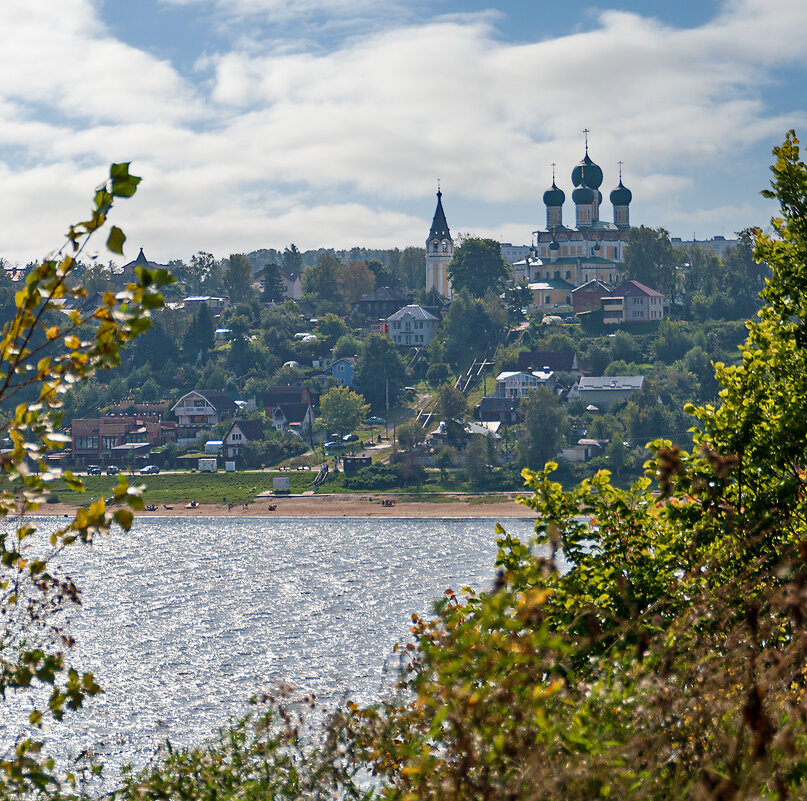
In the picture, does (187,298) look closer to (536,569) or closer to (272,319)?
(272,319)

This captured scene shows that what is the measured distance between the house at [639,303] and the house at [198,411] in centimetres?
3277

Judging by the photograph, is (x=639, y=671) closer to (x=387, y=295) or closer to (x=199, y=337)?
(x=199, y=337)

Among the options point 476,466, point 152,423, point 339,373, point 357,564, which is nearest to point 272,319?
point 339,373

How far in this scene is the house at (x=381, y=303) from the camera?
10669 cm

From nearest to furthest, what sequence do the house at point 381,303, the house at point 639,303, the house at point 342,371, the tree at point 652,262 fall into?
the house at point 342,371 → the house at point 639,303 → the tree at point 652,262 → the house at point 381,303

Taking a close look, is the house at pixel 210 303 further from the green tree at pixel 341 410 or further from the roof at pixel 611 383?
the roof at pixel 611 383

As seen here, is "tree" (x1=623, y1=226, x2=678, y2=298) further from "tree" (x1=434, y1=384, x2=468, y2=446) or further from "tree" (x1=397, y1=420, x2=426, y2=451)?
"tree" (x1=397, y1=420, x2=426, y2=451)

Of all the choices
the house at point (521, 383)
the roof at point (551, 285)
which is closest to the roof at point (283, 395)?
the house at point (521, 383)

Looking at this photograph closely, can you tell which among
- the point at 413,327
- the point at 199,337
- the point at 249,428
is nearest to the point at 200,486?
the point at 249,428

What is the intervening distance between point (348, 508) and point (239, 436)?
1387cm

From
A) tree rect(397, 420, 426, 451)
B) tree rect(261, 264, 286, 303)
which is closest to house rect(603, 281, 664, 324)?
tree rect(397, 420, 426, 451)

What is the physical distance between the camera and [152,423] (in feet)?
259

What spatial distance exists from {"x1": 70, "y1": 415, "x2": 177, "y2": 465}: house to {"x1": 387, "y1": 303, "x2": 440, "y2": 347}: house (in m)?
22.9

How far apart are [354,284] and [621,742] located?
113 metres
